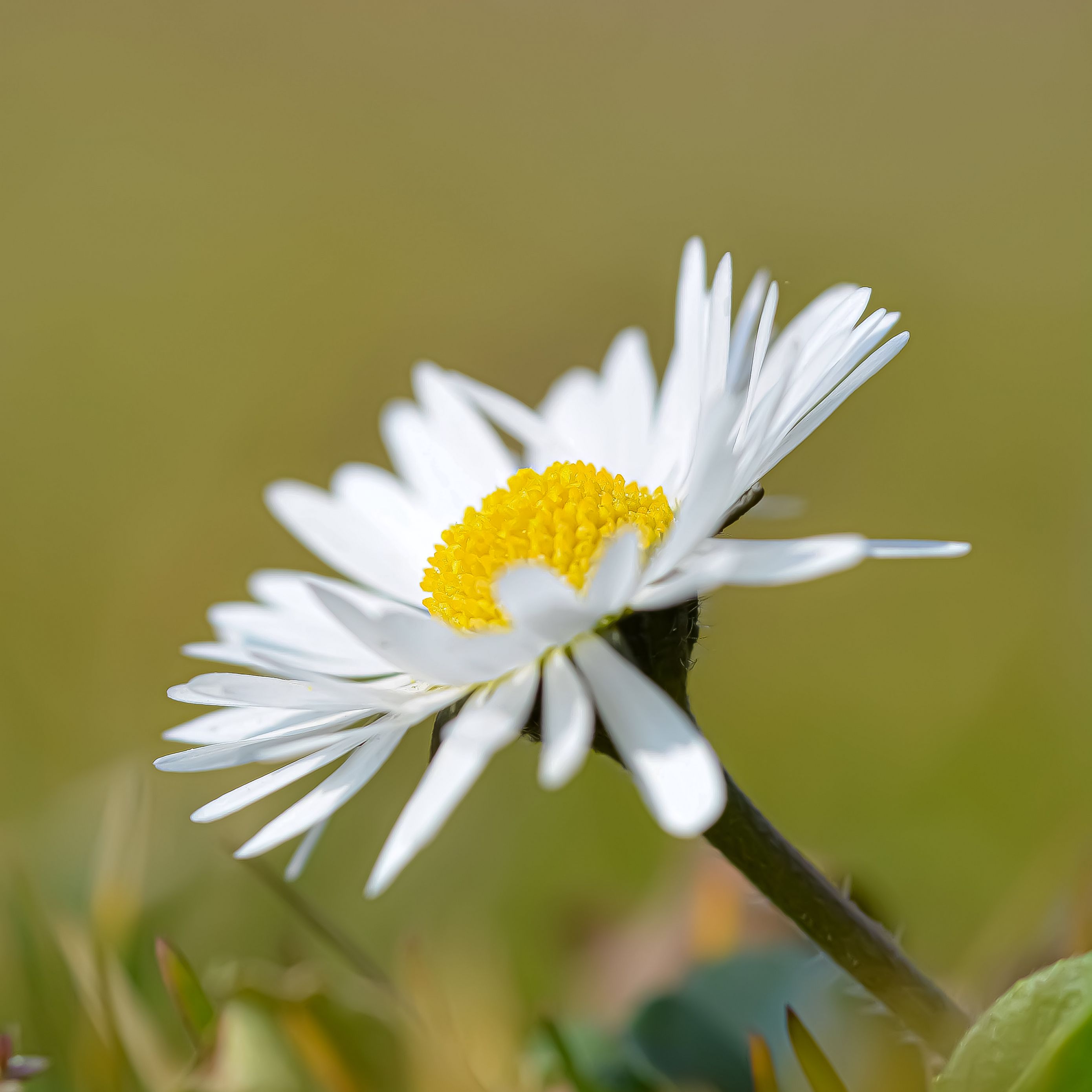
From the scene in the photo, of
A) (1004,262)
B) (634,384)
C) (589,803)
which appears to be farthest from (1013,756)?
(1004,262)

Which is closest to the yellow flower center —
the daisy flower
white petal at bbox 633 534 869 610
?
the daisy flower

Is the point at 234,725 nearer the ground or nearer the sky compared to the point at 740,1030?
nearer the sky

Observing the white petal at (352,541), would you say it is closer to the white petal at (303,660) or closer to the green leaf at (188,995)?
the white petal at (303,660)

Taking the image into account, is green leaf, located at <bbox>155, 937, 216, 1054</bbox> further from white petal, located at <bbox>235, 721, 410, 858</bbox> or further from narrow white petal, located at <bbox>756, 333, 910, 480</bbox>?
narrow white petal, located at <bbox>756, 333, 910, 480</bbox>

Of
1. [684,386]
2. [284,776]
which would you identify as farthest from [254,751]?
[684,386]

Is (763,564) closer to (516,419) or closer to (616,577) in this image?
(616,577)

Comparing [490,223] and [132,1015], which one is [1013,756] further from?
[490,223]

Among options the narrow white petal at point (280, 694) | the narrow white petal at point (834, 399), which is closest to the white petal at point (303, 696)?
the narrow white petal at point (280, 694)
